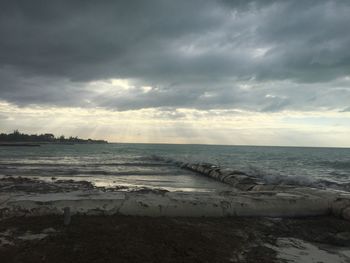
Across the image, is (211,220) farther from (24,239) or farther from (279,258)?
(24,239)

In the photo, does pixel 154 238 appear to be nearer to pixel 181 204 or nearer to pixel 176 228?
pixel 176 228

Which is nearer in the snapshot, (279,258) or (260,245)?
(279,258)

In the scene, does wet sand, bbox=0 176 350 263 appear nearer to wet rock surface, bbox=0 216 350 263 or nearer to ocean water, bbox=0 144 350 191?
wet rock surface, bbox=0 216 350 263

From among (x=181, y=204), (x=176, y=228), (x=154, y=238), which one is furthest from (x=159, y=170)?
(x=154, y=238)

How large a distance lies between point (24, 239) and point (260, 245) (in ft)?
14.5

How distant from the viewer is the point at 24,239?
6.39 metres

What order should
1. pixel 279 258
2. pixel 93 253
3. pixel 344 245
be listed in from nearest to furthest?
pixel 93 253, pixel 279 258, pixel 344 245

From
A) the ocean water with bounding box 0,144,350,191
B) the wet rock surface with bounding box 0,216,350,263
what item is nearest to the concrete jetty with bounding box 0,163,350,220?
the wet rock surface with bounding box 0,216,350,263

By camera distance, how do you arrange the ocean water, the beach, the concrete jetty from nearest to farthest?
the beach → the concrete jetty → the ocean water

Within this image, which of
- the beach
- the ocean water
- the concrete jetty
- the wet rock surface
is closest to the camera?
the wet rock surface

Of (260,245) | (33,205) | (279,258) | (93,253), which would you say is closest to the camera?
(93,253)

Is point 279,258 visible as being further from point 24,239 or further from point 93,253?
point 24,239

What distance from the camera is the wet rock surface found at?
567cm

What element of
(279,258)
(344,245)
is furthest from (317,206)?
(279,258)
